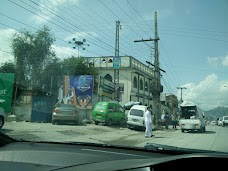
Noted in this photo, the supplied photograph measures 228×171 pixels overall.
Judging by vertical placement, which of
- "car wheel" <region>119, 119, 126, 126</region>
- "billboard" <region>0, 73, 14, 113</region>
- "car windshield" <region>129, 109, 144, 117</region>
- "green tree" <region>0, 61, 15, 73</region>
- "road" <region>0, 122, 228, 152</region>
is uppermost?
"green tree" <region>0, 61, 15, 73</region>

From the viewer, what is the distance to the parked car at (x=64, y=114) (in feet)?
67.8

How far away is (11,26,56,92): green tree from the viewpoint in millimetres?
34219

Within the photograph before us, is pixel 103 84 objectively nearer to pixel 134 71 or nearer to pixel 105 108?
pixel 105 108

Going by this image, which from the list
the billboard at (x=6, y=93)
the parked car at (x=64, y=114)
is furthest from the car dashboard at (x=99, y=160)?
the parked car at (x=64, y=114)


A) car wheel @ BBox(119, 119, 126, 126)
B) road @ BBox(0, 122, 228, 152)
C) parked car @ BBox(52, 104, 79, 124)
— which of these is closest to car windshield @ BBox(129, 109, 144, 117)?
car wheel @ BBox(119, 119, 126, 126)

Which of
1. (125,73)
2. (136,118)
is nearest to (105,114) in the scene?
(136,118)

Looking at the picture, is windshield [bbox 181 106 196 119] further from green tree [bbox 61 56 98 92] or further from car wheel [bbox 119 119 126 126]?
green tree [bbox 61 56 98 92]

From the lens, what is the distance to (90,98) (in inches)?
1168

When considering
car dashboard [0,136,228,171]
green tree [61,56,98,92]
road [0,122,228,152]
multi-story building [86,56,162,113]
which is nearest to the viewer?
car dashboard [0,136,228,171]

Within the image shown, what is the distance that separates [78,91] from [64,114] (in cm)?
963

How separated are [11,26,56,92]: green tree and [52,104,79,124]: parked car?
43.7ft

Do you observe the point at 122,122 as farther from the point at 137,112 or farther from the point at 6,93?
the point at 6,93

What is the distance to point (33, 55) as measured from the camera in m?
36.2

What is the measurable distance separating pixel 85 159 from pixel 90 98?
26.7m
